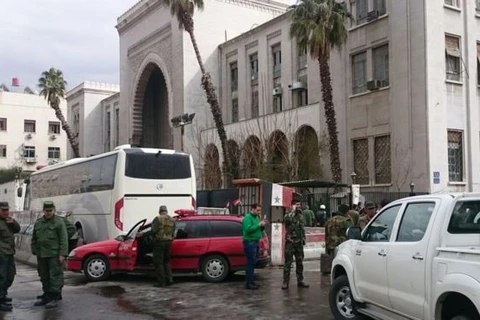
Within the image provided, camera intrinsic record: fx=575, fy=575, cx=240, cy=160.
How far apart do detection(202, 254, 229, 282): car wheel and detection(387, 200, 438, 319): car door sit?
665 centimetres

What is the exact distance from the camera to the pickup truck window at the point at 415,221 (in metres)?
6.31

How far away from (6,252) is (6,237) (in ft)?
0.84

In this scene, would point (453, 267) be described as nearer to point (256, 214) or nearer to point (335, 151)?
point (256, 214)

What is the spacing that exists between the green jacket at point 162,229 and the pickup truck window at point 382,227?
5574mm

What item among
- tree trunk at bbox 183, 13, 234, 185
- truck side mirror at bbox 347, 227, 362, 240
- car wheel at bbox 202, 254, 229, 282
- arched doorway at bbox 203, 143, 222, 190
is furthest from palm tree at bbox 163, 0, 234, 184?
truck side mirror at bbox 347, 227, 362, 240

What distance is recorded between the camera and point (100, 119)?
230 feet

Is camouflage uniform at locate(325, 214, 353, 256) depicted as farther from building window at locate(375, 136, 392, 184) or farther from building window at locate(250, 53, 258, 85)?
building window at locate(250, 53, 258, 85)

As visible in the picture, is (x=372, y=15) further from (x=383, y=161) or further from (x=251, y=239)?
(x=251, y=239)

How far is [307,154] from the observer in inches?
1282

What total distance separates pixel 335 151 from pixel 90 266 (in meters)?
17.1

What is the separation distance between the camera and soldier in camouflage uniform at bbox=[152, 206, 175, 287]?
1223 centimetres

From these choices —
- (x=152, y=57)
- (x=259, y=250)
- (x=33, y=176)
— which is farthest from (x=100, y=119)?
(x=259, y=250)

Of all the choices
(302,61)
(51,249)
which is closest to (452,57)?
(302,61)

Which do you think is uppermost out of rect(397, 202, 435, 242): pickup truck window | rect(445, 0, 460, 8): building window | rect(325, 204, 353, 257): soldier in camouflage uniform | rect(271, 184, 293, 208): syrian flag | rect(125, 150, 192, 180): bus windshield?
→ rect(445, 0, 460, 8): building window
